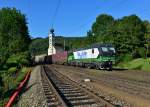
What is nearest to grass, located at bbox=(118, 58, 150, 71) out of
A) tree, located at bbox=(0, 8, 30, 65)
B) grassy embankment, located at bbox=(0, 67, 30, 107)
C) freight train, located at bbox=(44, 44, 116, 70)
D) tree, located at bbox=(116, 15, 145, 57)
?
freight train, located at bbox=(44, 44, 116, 70)

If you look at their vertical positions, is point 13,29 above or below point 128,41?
above

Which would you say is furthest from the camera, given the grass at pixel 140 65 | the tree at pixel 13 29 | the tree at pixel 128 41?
the tree at pixel 13 29

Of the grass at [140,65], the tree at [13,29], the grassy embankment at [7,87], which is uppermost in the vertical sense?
the tree at [13,29]

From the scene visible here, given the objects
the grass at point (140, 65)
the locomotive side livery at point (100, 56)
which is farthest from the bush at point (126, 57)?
the locomotive side livery at point (100, 56)

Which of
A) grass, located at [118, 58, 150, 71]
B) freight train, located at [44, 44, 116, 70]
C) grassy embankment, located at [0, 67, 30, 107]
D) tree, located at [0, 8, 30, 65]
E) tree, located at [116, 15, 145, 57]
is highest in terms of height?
tree, located at [0, 8, 30, 65]

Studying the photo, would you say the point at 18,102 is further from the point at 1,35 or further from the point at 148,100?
the point at 1,35

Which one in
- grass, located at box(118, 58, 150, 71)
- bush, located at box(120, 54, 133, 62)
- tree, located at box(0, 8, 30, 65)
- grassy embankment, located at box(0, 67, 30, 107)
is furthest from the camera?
tree, located at box(0, 8, 30, 65)

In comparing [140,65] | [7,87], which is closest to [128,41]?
[140,65]

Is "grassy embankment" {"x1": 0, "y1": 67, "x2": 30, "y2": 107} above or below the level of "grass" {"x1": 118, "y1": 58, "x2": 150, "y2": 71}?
below

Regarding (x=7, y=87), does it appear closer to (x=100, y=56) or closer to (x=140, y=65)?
(x=100, y=56)

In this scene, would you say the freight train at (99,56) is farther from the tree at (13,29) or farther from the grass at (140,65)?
the tree at (13,29)

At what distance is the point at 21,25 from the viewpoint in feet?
295

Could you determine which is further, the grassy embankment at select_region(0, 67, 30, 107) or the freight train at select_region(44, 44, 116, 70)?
the freight train at select_region(44, 44, 116, 70)

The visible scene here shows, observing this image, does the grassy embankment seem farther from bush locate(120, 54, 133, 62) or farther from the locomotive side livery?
bush locate(120, 54, 133, 62)
